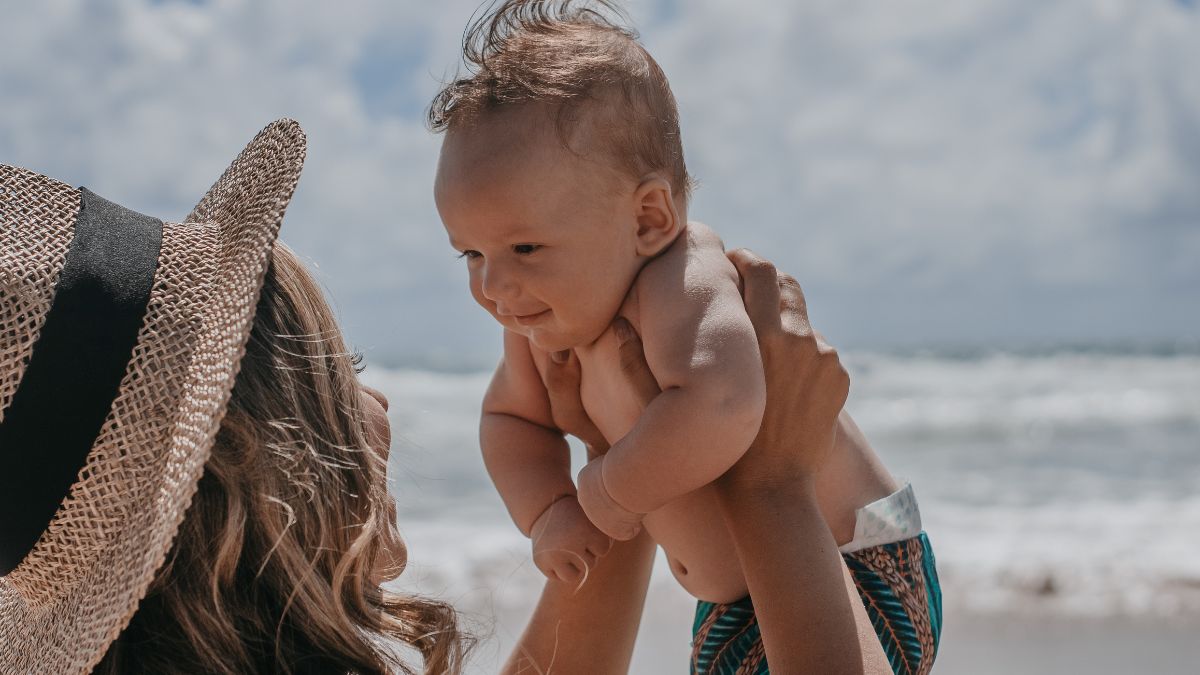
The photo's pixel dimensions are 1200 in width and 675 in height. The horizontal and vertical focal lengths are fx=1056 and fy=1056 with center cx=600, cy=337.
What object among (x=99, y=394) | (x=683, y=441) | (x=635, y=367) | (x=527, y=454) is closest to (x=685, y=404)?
(x=683, y=441)

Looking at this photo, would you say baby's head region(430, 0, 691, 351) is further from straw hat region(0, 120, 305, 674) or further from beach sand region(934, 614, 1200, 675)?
beach sand region(934, 614, 1200, 675)

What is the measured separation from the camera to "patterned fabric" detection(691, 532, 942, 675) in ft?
6.04

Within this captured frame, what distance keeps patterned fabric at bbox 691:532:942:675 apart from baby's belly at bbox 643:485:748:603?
0.05m

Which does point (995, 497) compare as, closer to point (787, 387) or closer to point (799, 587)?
point (787, 387)

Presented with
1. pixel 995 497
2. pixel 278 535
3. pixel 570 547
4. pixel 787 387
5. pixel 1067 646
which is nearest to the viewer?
pixel 278 535

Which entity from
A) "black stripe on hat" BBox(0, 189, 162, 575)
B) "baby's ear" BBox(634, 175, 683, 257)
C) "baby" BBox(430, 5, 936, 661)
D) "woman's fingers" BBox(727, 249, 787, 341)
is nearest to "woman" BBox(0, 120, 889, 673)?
"black stripe on hat" BBox(0, 189, 162, 575)

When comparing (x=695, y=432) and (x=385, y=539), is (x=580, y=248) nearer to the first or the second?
(x=695, y=432)

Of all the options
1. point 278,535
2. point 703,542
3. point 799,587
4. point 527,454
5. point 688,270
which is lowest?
point 278,535

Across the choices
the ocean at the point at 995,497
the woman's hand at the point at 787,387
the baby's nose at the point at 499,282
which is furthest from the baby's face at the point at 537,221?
the ocean at the point at 995,497

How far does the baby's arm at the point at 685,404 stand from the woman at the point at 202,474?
142 millimetres

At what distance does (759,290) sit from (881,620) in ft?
2.02

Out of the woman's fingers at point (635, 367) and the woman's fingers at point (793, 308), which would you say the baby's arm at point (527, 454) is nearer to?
the woman's fingers at point (635, 367)

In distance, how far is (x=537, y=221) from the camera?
5.75 feet

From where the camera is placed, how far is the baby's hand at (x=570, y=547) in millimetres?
1838
